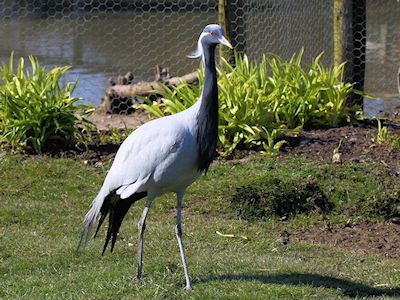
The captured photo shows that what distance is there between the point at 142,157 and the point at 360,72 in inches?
204

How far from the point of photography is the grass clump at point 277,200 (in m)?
8.07

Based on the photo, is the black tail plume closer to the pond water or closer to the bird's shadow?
the bird's shadow

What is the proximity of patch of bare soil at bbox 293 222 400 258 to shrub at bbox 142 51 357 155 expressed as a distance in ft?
4.52

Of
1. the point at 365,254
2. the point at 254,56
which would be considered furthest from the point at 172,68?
the point at 365,254

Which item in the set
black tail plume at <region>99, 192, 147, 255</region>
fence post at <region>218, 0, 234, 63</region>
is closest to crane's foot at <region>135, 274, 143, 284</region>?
black tail plume at <region>99, 192, 147, 255</region>

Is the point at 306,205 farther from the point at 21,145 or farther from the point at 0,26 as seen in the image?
the point at 0,26

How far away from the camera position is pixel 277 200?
8.10m

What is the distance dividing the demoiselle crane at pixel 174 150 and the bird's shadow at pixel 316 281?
398 mm

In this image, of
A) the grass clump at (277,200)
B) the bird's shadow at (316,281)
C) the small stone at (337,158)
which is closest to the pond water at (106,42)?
the small stone at (337,158)

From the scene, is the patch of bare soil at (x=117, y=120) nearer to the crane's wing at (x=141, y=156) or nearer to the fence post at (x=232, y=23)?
the fence post at (x=232, y=23)

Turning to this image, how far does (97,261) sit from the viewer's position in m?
6.77

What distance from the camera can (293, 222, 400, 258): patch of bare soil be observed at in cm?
744

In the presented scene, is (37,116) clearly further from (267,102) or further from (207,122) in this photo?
(207,122)

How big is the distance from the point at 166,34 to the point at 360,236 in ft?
32.4
